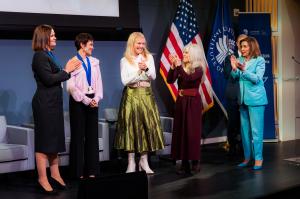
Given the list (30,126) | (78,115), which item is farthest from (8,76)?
(78,115)

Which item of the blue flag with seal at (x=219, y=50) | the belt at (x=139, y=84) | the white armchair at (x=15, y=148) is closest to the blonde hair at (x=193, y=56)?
the belt at (x=139, y=84)

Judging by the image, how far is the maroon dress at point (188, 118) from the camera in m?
5.14

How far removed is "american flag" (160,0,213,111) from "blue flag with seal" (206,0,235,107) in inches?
7.8

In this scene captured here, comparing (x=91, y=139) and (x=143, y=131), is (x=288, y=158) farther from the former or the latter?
(x=91, y=139)

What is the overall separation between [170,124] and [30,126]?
5.69 feet

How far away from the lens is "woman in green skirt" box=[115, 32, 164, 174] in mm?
5047

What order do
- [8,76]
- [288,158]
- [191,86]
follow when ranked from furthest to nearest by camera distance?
1. [288,158]
2. [8,76]
3. [191,86]

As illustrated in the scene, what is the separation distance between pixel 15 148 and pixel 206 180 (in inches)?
77.4

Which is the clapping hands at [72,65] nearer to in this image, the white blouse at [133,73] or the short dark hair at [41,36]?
the short dark hair at [41,36]

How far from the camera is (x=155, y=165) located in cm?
592

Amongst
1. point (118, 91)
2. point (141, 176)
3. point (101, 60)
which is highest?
point (101, 60)

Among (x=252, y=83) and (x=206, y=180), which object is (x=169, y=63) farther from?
(x=206, y=180)

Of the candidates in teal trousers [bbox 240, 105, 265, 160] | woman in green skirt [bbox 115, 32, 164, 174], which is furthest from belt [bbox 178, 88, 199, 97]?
teal trousers [bbox 240, 105, 265, 160]

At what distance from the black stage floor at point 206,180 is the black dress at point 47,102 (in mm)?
509
